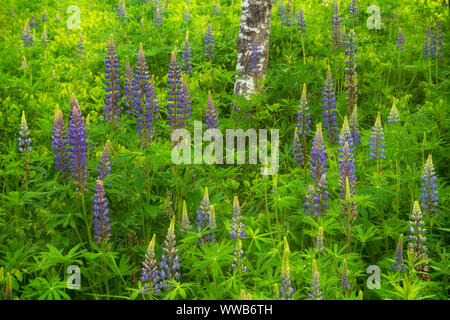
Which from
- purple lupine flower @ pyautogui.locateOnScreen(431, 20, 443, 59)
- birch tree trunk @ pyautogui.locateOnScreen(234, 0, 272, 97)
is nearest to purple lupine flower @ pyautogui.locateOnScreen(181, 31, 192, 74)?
birch tree trunk @ pyautogui.locateOnScreen(234, 0, 272, 97)

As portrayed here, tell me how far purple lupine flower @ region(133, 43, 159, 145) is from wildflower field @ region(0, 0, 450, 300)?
2cm

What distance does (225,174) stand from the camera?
3951mm

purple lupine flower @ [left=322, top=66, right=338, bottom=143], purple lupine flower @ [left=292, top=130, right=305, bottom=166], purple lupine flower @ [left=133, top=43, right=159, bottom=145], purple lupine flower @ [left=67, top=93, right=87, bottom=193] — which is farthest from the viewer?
purple lupine flower @ [left=322, top=66, right=338, bottom=143]

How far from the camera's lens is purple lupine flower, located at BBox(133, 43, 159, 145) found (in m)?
4.34

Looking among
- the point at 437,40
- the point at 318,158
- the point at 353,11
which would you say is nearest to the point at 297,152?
the point at 318,158

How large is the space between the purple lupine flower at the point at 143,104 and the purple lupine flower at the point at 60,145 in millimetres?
704

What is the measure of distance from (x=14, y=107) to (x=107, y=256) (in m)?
2.67

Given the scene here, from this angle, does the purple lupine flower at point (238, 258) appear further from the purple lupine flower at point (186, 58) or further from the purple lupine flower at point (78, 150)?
the purple lupine flower at point (186, 58)

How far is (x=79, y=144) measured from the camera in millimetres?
3652

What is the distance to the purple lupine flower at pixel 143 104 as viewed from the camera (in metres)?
4.34

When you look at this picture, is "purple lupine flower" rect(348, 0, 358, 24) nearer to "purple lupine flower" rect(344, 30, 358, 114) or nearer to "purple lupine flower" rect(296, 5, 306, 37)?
"purple lupine flower" rect(296, 5, 306, 37)

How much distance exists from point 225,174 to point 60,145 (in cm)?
119

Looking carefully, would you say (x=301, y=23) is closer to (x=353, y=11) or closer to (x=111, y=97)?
(x=353, y=11)
